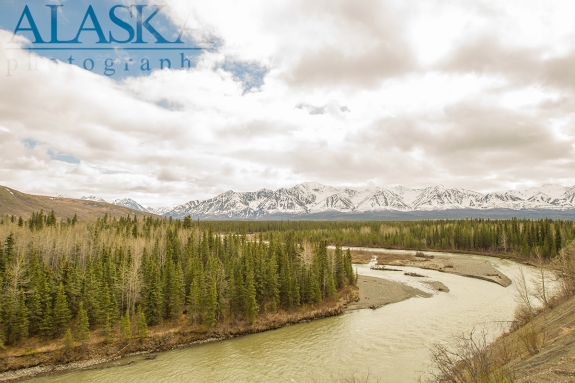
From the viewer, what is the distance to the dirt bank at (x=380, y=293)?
5854 cm

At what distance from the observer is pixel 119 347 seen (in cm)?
4144

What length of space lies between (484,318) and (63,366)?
58081 mm

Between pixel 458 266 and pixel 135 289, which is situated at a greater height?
pixel 135 289

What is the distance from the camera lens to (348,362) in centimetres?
3475

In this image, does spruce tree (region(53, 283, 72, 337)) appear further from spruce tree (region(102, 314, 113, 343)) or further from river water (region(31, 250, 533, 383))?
river water (region(31, 250, 533, 383))

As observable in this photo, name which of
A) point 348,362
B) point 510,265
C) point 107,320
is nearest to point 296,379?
point 348,362

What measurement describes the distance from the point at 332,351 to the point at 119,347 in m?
28.5

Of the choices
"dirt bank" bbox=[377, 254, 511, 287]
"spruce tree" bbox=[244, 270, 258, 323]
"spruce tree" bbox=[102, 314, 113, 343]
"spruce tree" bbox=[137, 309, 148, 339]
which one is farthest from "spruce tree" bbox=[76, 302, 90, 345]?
"dirt bank" bbox=[377, 254, 511, 287]

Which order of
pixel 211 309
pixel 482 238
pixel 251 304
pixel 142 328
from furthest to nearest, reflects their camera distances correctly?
pixel 482 238 → pixel 251 304 → pixel 211 309 → pixel 142 328

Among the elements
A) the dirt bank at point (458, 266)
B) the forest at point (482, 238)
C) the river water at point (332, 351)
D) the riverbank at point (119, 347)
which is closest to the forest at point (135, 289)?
the riverbank at point (119, 347)

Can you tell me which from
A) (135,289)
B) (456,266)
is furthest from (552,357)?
(456,266)

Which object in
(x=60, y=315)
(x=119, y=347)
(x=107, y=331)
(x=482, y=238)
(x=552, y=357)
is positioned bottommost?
(x=119, y=347)

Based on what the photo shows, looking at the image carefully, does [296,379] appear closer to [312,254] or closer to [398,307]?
[398,307]

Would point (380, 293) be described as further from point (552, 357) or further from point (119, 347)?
point (552, 357)
